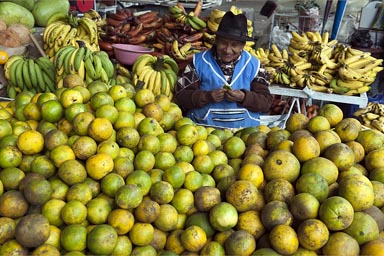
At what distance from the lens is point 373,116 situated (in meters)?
5.13

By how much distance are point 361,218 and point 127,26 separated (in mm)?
4313

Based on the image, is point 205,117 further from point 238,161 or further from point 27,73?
point 27,73

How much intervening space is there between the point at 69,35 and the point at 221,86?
1.94 m

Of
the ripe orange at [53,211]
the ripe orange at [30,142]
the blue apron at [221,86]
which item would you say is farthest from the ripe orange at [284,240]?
the blue apron at [221,86]

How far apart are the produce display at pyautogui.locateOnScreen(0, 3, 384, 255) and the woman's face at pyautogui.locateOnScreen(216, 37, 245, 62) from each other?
1261 millimetres

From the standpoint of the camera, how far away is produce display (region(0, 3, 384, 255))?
1.46 metres

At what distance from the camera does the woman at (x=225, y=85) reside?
10.9 feet

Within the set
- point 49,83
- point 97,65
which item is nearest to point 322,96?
point 97,65

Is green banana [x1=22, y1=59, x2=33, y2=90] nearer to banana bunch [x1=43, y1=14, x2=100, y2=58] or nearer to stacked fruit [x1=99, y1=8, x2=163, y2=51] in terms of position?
banana bunch [x1=43, y1=14, x2=100, y2=58]

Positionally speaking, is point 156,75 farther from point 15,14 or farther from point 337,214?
point 337,214

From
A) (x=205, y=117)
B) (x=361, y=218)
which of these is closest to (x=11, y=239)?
(x=361, y=218)

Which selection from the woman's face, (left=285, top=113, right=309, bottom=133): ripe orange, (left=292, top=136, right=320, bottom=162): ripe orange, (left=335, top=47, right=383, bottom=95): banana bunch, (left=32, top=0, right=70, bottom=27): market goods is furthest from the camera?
(left=32, top=0, right=70, bottom=27): market goods

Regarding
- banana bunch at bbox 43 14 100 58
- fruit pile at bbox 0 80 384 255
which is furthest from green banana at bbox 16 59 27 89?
fruit pile at bbox 0 80 384 255

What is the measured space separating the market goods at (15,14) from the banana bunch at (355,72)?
417cm
